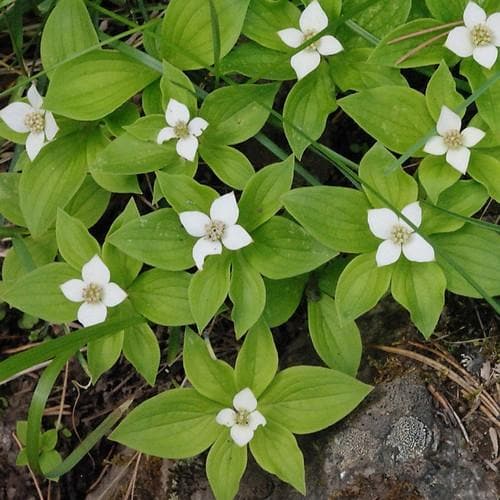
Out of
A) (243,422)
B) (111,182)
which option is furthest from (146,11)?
(243,422)

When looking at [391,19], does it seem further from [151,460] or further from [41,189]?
[151,460]

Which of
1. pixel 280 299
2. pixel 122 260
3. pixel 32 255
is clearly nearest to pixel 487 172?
pixel 280 299

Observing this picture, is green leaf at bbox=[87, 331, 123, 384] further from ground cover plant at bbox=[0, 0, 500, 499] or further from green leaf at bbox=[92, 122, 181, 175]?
green leaf at bbox=[92, 122, 181, 175]

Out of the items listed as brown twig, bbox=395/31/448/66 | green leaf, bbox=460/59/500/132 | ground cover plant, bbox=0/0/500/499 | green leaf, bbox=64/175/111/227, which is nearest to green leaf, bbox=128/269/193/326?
ground cover plant, bbox=0/0/500/499

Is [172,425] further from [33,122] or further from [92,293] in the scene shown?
[33,122]

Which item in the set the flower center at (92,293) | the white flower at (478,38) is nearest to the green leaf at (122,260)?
the flower center at (92,293)
